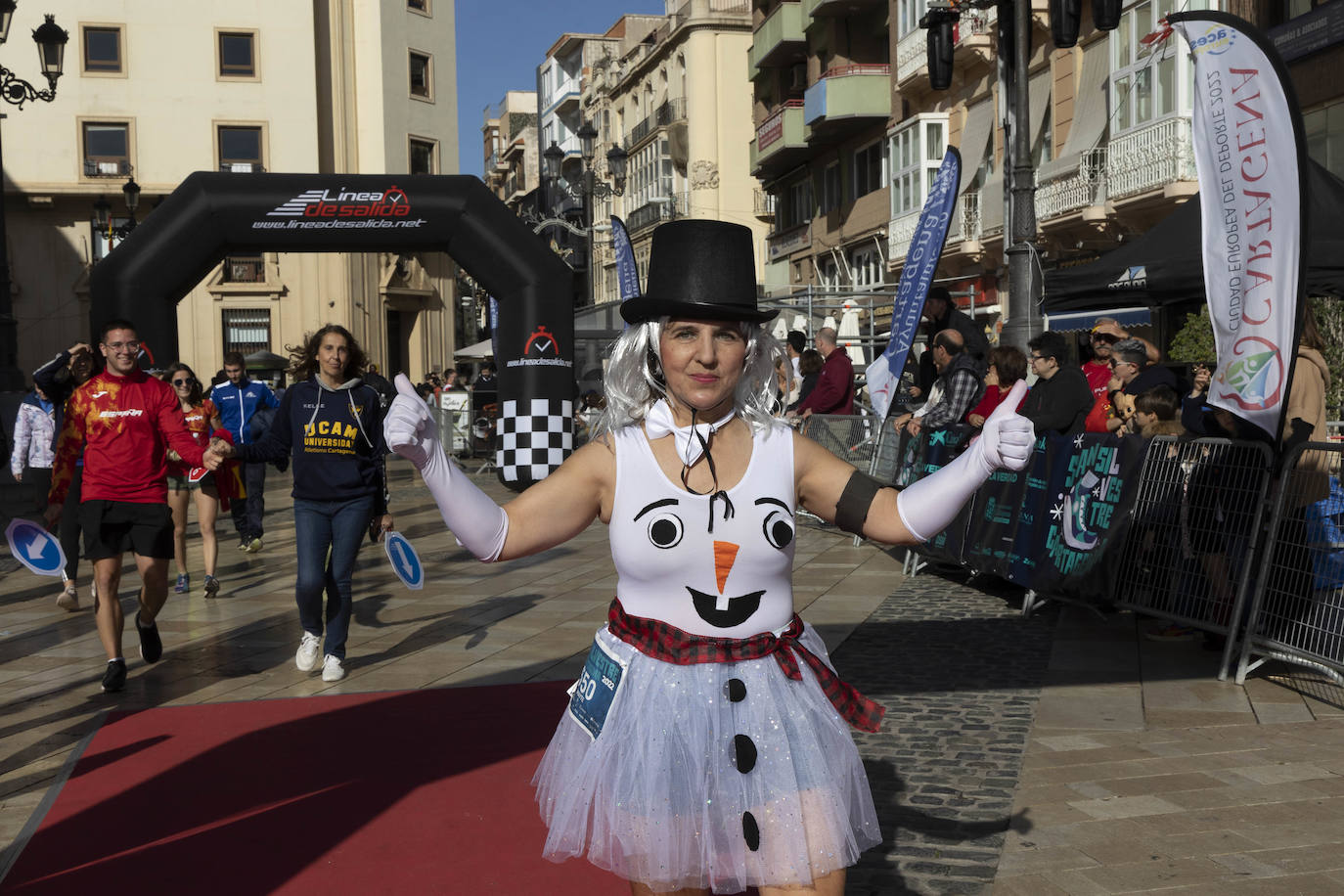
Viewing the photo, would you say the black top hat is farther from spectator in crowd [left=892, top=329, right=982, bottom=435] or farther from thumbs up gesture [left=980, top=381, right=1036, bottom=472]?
spectator in crowd [left=892, top=329, right=982, bottom=435]

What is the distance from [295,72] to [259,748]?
39.0 metres

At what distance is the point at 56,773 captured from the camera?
5680 millimetres

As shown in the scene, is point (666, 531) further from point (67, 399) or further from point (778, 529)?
point (67, 399)

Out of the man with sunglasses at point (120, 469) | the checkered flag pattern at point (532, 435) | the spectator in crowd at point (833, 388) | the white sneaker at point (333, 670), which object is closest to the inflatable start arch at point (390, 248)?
Result: the checkered flag pattern at point (532, 435)

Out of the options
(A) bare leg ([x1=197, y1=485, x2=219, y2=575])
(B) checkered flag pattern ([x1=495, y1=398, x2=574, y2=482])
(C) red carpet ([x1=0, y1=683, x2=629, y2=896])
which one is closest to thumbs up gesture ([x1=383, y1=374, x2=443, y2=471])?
(C) red carpet ([x1=0, y1=683, x2=629, y2=896])

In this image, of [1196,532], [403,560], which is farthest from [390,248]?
[1196,532]

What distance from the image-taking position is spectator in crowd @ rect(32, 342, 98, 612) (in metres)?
8.47

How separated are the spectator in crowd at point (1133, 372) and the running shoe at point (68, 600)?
24.5ft

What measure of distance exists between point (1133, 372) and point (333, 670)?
18.2 ft

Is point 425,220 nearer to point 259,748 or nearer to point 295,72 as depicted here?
point 259,748

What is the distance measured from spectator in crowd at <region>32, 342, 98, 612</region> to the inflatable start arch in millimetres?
3956

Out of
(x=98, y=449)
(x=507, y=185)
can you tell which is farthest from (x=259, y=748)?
(x=507, y=185)

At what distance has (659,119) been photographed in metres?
56.7

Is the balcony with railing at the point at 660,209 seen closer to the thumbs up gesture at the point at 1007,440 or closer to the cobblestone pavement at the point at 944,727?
the cobblestone pavement at the point at 944,727
